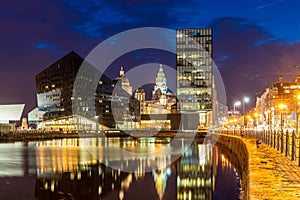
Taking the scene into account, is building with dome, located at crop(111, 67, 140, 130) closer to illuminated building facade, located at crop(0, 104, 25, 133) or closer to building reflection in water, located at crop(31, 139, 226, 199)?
illuminated building facade, located at crop(0, 104, 25, 133)

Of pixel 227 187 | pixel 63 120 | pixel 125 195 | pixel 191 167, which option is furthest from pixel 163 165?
pixel 63 120

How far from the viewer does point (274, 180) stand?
395 inches

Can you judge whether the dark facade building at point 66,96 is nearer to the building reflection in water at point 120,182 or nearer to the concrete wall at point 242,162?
the concrete wall at point 242,162

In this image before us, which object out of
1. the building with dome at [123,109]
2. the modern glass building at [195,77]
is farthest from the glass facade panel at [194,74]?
the building with dome at [123,109]

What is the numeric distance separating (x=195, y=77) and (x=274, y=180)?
447 ft

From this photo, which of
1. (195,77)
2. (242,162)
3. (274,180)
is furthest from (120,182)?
(195,77)

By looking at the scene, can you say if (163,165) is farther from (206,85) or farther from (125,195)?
(206,85)

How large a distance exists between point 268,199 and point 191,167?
77.1 feet

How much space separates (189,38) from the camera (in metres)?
148

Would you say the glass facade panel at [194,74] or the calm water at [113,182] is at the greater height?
the glass facade panel at [194,74]

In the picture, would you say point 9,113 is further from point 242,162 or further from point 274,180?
point 274,180

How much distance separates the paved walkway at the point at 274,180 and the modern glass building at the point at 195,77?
423ft

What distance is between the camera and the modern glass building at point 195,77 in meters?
143

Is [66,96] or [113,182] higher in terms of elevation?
[66,96]
